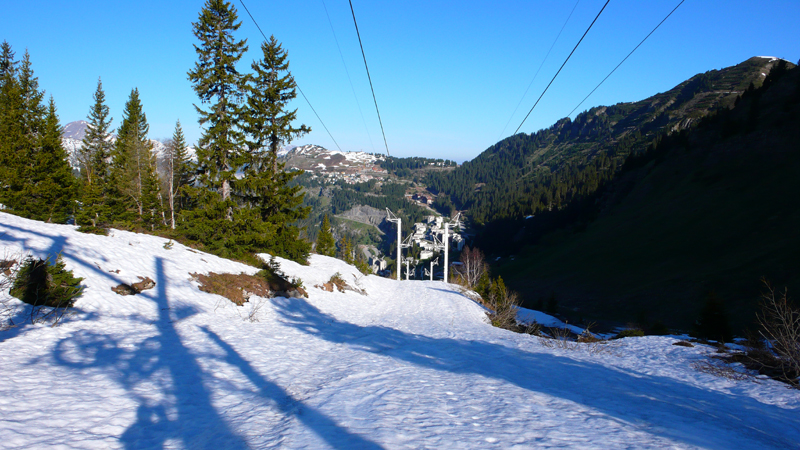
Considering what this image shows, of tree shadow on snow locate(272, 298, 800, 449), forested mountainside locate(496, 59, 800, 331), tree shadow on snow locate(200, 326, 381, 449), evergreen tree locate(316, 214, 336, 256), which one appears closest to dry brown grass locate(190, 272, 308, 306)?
tree shadow on snow locate(272, 298, 800, 449)

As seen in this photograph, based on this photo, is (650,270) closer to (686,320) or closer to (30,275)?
(686,320)

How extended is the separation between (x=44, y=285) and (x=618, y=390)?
1301 centimetres

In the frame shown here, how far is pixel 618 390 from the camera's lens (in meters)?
6.82

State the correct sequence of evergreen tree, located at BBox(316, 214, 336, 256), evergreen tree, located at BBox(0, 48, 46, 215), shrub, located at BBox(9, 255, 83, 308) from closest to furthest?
shrub, located at BBox(9, 255, 83, 308)
evergreen tree, located at BBox(0, 48, 46, 215)
evergreen tree, located at BBox(316, 214, 336, 256)

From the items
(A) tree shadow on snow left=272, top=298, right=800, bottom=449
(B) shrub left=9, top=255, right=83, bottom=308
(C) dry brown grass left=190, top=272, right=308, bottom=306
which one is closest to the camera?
(A) tree shadow on snow left=272, top=298, right=800, bottom=449

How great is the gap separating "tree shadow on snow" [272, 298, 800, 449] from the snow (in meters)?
0.05

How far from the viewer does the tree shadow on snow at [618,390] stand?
4902mm

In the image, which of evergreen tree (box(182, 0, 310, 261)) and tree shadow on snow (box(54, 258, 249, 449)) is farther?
evergreen tree (box(182, 0, 310, 261))

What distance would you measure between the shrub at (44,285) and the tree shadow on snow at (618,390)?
6.10 m

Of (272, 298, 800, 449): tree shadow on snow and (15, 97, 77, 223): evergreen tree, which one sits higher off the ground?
(15, 97, 77, 223): evergreen tree

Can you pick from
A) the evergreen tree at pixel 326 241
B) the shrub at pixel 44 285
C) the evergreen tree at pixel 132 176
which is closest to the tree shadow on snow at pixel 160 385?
the shrub at pixel 44 285

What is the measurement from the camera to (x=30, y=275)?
8750 mm

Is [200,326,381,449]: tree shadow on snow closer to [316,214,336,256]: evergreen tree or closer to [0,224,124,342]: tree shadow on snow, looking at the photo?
[0,224,124,342]: tree shadow on snow

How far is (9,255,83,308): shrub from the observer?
333 inches
